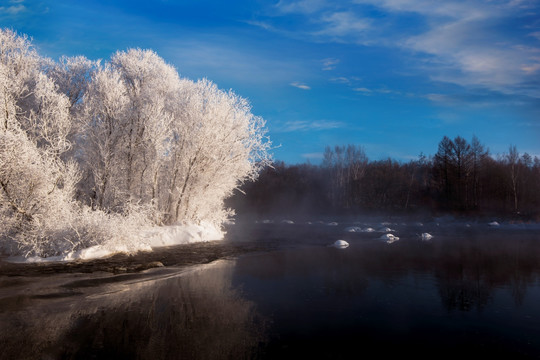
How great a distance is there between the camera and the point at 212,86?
71.3 ft

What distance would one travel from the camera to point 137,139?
19688mm

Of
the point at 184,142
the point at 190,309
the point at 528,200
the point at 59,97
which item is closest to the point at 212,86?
the point at 184,142

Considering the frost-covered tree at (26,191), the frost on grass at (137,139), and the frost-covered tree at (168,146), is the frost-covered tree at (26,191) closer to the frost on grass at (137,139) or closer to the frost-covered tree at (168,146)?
the frost on grass at (137,139)

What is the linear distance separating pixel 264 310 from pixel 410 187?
2429 inches

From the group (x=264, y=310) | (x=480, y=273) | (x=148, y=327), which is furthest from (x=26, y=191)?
(x=480, y=273)

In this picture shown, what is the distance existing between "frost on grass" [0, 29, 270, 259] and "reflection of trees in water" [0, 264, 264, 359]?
22.7 ft

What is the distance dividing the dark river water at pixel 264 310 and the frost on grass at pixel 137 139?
507 cm

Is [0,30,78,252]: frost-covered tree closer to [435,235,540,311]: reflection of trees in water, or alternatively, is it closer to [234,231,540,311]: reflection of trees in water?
[234,231,540,311]: reflection of trees in water

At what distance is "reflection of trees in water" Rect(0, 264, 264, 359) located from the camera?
5.45 meters

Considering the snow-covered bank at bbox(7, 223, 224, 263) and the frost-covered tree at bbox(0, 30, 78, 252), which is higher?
the frost-covered tree at bbox(0, 30, 78, 252)

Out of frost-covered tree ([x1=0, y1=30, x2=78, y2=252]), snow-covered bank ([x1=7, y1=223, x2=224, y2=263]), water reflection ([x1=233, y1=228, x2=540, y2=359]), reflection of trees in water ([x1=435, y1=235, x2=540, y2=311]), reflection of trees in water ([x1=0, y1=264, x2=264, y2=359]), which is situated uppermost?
frost-covered tree ([x1=0, y1=30, x2=78, y2=252])

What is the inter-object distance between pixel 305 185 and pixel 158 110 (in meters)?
61.6

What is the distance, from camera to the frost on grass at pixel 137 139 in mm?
17016

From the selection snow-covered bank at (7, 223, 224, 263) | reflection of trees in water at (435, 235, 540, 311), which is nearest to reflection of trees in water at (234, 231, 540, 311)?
reflection of trees in water at (435, 235, 540, 311)
